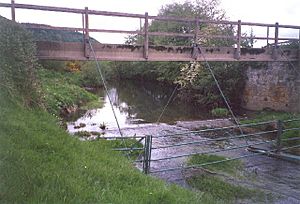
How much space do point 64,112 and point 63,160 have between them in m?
16.1

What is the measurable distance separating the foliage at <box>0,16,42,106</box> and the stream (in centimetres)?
370

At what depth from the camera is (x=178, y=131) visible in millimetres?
15680

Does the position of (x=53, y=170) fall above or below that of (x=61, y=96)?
above

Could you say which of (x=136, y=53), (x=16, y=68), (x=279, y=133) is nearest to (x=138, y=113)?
(x=136, y=53)

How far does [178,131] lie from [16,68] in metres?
9.23

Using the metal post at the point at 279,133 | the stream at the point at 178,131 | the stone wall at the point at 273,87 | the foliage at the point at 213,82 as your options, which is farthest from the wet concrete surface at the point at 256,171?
the foliage at the point at 213,82

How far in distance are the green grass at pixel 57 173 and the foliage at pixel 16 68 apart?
3.98ft

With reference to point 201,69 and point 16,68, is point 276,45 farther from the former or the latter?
point 16,68

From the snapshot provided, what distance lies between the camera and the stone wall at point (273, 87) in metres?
18.8

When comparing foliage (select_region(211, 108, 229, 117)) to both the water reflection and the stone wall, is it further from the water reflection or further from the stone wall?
the stone wall

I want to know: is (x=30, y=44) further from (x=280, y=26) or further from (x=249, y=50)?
(x=280, y=26)

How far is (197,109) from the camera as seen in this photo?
968 inches

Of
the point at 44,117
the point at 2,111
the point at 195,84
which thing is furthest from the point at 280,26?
the point at 2,111

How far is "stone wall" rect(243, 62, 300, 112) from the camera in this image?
18.8m
